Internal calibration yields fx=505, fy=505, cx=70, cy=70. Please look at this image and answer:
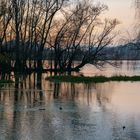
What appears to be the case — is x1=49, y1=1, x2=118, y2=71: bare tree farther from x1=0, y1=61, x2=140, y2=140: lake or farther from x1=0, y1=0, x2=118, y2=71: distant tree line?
x1=0, y1=61, x2=140, y2=140: lake

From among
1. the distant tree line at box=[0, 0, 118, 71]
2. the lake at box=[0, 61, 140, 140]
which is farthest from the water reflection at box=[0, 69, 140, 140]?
the distant tree line at box=[0, 0, 118, 71]

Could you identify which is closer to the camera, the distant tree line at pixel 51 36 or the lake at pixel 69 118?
the lake at pixel 69 118

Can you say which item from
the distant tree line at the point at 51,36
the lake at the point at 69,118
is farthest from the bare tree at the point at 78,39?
the lake at the point at 69,118

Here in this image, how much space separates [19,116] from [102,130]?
12.3ft

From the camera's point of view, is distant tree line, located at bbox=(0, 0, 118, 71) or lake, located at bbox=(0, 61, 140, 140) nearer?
lake, located at bbox=(0, 61, 140, 140)

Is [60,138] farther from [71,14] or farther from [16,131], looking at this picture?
[71,14]

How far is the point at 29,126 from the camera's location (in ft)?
48.5

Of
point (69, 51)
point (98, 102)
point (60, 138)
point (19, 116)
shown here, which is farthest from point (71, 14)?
point (60, 138)

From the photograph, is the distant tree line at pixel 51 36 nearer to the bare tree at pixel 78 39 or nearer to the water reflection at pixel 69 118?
the bare tree at pixel 78 39

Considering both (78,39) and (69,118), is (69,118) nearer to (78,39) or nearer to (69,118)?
(69,118)

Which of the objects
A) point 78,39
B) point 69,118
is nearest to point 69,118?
point 69,118

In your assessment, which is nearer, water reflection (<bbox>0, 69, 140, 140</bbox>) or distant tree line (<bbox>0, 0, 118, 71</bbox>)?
water reflection (<bbox>0, 69, 140, 140</bbox>)

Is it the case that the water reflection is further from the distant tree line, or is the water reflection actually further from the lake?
the distant tree line

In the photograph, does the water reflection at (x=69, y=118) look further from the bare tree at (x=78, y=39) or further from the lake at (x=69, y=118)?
the bare tree at (x=78, y=39)
